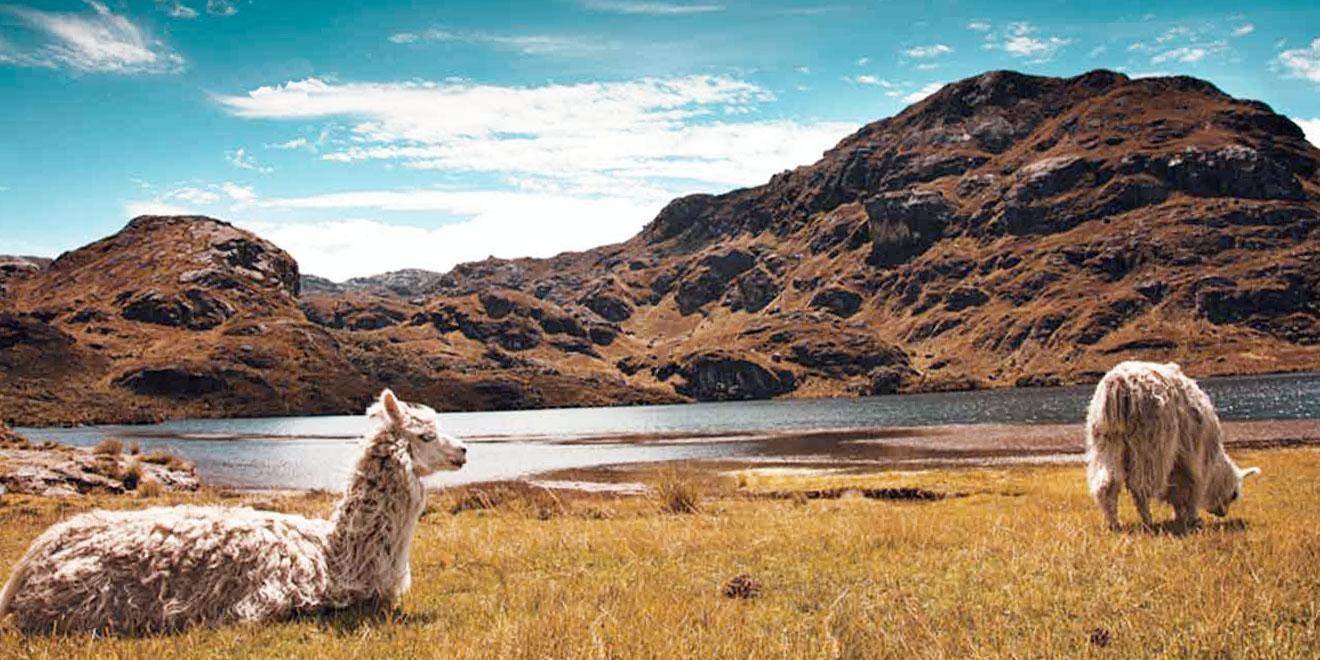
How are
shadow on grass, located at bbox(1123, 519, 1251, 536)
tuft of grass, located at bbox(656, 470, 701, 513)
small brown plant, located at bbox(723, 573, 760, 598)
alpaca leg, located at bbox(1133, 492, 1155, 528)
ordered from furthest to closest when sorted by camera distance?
1. tuft of grass, located at bbox(656, 470, 701, 513)
2. alpaca leg, located at bbox(1133, 492, 1155, 528)
3. shadow on grass, located at bbox(1123, 519, 1251, 536)
4. small brown plant, located at bbox(723, 573, 760, 598)

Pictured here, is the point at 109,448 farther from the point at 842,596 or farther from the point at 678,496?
the point at 842,596

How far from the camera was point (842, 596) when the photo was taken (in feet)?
24.1

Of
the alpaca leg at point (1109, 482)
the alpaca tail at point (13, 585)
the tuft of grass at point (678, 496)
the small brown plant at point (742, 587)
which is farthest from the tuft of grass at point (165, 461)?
the alpaca leg at point (1109, 482)

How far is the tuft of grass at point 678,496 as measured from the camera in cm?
2024

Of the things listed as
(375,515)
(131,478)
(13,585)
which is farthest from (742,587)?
(131,478)

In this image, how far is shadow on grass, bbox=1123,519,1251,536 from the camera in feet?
37.0

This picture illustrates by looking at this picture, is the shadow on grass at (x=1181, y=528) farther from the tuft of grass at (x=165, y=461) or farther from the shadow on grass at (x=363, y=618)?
the tuft of grass at (x=165, y=461)

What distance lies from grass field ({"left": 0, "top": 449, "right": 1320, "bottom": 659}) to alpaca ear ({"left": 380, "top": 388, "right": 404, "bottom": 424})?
203 cm

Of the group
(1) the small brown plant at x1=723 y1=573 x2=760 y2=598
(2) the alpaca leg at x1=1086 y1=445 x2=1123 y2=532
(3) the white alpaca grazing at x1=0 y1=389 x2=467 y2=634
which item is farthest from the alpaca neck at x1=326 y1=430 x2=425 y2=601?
(2) the alpaca leg at x1=1086 y1=445 x2=1123 y2=532

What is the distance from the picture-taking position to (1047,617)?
676cm

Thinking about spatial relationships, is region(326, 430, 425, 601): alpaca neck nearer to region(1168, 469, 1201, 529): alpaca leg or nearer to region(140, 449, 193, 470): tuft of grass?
region(1168, 469, 1201, 529): alpaca leg

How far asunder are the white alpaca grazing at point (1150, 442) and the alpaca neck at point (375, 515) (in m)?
10.4

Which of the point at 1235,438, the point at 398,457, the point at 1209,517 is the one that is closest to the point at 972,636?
the point at 398,457

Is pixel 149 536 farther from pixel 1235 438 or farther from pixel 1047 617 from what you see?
pixel 1235 438
